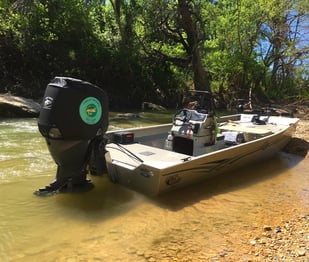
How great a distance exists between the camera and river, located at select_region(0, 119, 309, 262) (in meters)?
3.07

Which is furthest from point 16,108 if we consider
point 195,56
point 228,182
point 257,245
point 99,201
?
point 257,245

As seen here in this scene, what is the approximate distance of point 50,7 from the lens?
1445cm

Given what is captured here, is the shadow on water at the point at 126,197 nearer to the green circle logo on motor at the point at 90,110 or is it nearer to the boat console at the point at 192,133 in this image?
the boat console at the point at 192,133

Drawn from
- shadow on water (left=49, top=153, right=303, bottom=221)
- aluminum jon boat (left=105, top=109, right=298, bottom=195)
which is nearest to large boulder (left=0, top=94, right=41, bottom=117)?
aluminum jon boat (left=105, top=109, right=298, bottom=195)

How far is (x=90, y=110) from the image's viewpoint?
396 cm

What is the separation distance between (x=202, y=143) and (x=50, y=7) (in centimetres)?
1194

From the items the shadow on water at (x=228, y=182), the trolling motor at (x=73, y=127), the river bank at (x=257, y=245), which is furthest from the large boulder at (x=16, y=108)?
the river bank at (x=257, y=245)

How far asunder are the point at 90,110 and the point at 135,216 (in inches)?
54.5

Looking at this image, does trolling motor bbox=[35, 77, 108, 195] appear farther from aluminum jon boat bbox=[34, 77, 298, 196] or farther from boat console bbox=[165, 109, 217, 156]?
boat console bbox=[165, 109, 217, 156]

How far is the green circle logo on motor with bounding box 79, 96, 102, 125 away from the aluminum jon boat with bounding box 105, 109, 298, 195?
71 centimetres

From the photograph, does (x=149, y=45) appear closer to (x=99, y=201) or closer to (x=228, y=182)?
(x=228, y=182)

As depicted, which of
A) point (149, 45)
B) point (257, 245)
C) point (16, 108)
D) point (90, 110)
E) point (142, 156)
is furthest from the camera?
point (149, 45)

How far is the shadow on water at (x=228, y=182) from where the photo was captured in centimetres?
431

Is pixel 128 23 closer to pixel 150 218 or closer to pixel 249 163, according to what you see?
pixel 249 163
